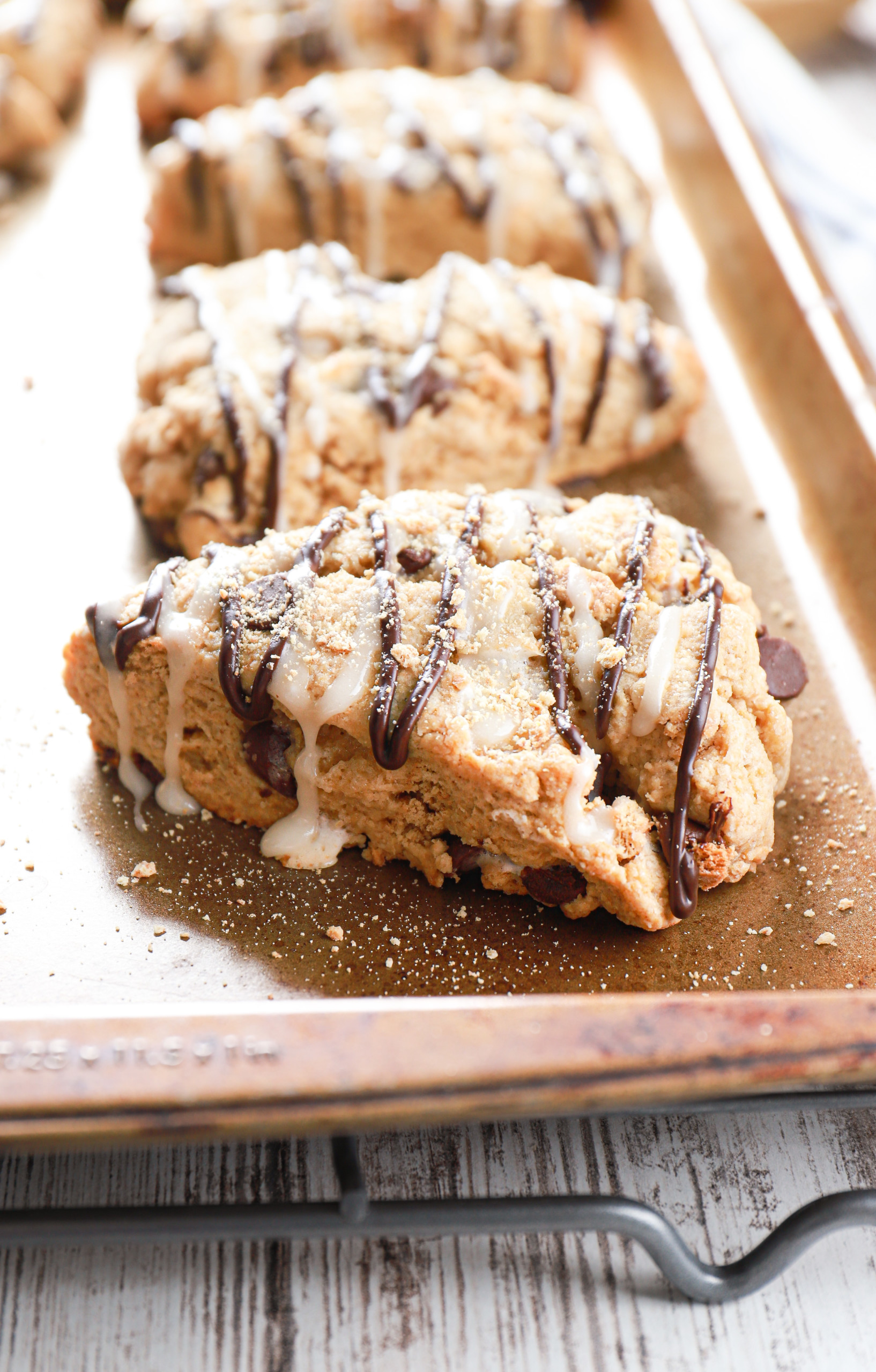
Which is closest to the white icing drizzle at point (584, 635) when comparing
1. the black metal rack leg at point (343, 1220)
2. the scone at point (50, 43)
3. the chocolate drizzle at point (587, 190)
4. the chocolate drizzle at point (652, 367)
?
the black metal rack leg at point (343, 1220)

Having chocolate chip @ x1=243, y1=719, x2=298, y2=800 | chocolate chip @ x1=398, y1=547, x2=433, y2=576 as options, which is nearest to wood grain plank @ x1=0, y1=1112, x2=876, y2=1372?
chocolate chip @ x1=243, y1=719, x2=298, y2=800

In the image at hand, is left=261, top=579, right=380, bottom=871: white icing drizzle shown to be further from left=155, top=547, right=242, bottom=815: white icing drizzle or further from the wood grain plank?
the wood grain plank

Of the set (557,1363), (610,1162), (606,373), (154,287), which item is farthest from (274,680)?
(154,287)

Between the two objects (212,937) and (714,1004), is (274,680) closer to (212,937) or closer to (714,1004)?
(212,937)

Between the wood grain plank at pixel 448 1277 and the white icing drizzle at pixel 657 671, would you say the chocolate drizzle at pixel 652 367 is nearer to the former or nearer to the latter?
the white icing drizzle at pixel 657 671

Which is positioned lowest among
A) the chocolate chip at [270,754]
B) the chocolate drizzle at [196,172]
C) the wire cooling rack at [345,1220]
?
the wire cooling rack at [345,1220]
